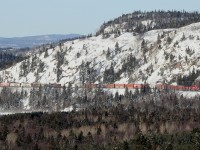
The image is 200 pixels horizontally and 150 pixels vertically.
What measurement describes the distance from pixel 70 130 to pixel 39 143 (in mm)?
18486

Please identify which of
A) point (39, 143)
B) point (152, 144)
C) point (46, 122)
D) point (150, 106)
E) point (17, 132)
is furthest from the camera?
point (150, 106)

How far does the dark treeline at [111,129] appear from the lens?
420 ft

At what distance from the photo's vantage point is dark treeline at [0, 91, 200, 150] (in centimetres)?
12800

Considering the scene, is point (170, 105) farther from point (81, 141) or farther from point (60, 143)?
point (60, 143)

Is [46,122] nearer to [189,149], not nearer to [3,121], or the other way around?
[3,121]

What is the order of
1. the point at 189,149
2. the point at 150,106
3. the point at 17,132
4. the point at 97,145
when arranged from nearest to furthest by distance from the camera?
the point at 189,149 → the point at 97,145 → the point at 17,132 → the point at 150,106

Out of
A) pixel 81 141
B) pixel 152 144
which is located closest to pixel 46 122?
pixel 81 141

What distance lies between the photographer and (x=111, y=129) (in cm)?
15950

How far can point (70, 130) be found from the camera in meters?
158

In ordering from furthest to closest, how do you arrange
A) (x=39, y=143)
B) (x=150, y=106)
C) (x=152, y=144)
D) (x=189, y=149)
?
1. (x=150, y=106)
2. (x=39, y=143)
3. (x=152, y=144)
4. (x=189, y=149)

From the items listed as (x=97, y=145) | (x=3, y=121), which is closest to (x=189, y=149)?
(x=97, y=145)

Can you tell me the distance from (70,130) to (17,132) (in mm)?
15708

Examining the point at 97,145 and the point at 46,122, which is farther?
the point at 46,122

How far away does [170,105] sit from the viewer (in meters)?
198
